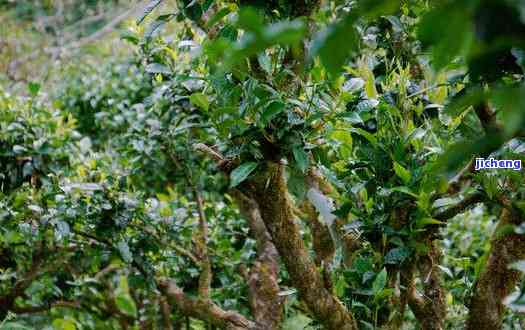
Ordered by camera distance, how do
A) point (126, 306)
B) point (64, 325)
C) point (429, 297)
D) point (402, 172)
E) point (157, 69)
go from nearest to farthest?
point (402, 172) < point (429, 297) < point (157, 69) < point (64, 325) < point (126, 306)

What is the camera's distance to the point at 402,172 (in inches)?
58.9

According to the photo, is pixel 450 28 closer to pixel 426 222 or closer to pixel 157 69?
pixel 426 222

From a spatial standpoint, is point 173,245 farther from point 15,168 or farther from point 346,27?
point 346,27

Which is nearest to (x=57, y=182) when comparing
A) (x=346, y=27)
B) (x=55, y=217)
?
(x=55, y=217)

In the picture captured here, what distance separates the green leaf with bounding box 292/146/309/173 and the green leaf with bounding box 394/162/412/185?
245mm

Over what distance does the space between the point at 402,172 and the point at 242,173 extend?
39 cm

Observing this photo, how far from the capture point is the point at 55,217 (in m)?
2.02

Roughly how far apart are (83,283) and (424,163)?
4.59 ft

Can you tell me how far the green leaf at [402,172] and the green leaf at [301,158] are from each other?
9.6 inches

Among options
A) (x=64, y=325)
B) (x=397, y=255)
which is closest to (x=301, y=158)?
(x=397, y=255)

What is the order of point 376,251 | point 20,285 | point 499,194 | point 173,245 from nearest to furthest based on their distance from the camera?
point 499,194 < point 376,251 < point 173,245 < point 20,285

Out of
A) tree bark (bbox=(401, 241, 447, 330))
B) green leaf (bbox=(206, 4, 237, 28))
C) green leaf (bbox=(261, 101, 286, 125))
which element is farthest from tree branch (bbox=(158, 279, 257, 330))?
green leaf (bbox=(206, 4, 237, 28))

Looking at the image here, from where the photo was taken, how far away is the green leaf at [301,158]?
135cm

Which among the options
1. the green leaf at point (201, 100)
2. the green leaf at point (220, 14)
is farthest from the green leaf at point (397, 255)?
the green leaf at point (220, 14)
